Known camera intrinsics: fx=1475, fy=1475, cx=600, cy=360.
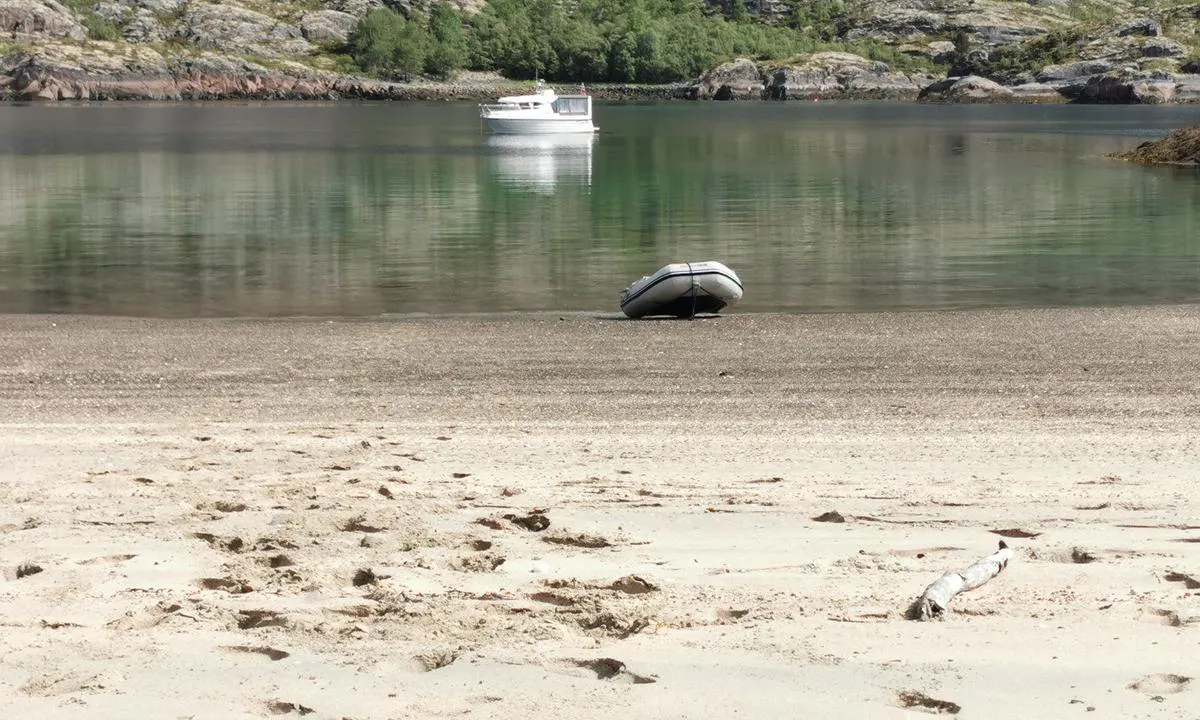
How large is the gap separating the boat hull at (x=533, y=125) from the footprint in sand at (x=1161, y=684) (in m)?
100

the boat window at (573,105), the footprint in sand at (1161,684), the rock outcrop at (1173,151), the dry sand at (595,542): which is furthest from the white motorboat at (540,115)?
the footprint in sand at (1161,684)

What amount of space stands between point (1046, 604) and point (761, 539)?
6.03 ft

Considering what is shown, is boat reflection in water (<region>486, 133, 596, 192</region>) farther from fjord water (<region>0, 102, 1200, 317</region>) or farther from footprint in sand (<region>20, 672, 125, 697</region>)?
footprint in sand (<region>20, 672, 125, 697</region>)

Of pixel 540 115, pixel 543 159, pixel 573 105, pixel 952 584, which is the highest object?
pixel 573 105

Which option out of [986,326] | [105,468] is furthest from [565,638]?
[986,326]

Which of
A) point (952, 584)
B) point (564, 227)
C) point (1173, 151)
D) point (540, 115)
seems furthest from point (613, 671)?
point (540, 115)

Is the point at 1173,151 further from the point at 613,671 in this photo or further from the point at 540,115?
the point at 613,671

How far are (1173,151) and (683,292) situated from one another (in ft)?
190

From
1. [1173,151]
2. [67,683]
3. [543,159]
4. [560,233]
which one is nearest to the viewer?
[67,683]

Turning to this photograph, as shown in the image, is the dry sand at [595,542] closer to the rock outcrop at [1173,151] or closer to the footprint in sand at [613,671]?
the footprint in sand at [613,671]

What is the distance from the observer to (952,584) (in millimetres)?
7328

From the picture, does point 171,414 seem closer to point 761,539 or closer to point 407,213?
point 761,539

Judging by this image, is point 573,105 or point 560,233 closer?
point 560,233

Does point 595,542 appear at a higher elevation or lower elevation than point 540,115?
lower
